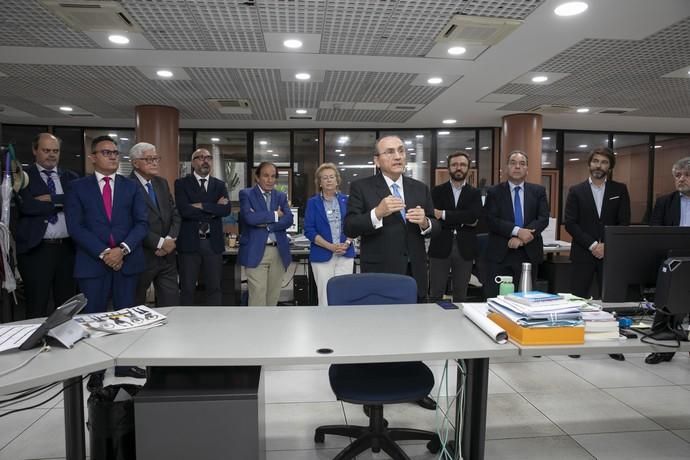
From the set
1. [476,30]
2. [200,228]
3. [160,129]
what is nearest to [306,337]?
[200,228]

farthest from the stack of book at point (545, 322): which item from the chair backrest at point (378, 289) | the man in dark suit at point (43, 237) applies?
the man in dark suit at point (43, 237)

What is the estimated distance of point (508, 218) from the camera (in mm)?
3789

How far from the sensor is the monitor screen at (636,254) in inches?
79.1

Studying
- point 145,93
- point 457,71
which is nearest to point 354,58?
point 457,71

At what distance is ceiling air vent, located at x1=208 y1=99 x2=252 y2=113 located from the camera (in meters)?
6.74

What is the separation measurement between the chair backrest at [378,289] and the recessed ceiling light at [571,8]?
2672mm

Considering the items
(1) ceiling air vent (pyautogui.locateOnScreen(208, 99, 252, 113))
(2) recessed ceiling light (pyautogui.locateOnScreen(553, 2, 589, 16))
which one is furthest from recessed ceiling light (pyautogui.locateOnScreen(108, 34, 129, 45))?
(2) recessed ceiling light (pyautogui.locateOnScreen(553, 2, 589, 16))

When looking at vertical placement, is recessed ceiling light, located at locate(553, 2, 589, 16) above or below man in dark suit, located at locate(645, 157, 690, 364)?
above

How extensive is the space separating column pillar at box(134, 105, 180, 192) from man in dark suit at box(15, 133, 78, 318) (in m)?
3.66

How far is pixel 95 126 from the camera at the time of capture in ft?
30.4

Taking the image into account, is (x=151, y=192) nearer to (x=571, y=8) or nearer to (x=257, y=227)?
(x=257, y=227)

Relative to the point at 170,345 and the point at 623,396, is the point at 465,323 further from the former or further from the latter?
the point at 623,396

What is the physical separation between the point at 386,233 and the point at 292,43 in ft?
8.33

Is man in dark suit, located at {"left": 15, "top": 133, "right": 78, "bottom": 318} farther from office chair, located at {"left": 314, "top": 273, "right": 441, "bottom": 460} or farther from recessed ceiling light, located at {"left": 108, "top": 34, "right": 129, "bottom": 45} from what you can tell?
office chair, located at {"left": 314, "top": 273, "right": 441, "bottom": 460}
